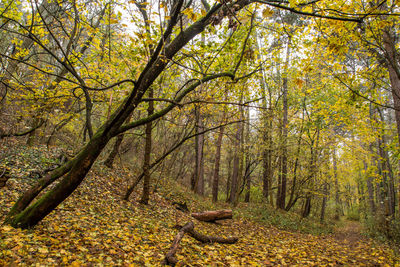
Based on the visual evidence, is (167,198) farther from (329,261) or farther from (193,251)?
(329,261)

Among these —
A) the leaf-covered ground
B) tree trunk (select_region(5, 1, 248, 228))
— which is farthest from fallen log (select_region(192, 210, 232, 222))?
tree trunk (select_region(5, 1, 248, 228))

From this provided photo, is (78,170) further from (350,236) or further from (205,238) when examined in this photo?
(350,236)

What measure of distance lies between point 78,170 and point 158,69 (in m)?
2.15

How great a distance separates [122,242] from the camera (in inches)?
152

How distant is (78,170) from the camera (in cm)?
357

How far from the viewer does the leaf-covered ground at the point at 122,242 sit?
302 centimetres

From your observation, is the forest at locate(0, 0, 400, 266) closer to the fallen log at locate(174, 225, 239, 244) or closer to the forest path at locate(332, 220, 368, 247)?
the fallen log at locate(174, 225, 239, 244)

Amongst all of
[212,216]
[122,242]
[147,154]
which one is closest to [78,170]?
[122,242]

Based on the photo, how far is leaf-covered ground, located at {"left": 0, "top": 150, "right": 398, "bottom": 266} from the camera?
9.91ft

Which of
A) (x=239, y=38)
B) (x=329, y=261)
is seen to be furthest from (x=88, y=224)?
(x=239, y=38)

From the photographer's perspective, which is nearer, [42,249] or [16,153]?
[42,249]

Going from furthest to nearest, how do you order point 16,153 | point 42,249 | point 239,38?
point 16,153, point 239,38, point 42,249

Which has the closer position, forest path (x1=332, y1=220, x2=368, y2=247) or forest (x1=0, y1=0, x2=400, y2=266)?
forest (x1=0, y1=0, x2=400, y2=266)

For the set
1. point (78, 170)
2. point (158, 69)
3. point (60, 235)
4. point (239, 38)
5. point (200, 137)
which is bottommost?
point (60, 235)
